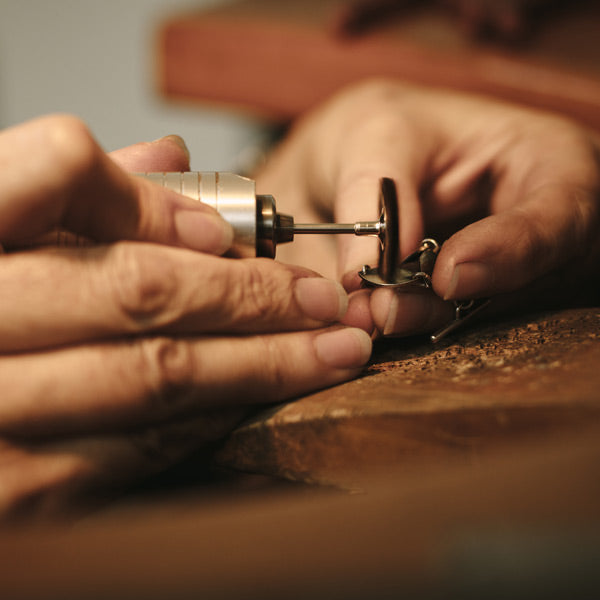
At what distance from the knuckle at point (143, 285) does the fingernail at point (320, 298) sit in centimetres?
13

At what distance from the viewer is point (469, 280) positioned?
1.94 ft

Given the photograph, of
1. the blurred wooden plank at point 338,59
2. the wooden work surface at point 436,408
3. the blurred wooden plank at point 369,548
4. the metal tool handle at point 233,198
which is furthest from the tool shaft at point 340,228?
the blurred wooden plank at point 338,59

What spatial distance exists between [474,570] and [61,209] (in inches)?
15.7

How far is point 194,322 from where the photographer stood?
537 mm

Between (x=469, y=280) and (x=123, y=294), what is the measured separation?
349mm

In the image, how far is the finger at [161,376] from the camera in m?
0.49

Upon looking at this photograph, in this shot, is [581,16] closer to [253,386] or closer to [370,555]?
[253,386]

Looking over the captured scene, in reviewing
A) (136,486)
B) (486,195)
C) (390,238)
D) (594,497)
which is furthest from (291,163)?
(594,497)

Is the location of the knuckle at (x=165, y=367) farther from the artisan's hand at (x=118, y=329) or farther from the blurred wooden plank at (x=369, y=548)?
the blurred wooden plank at (x=369, y=548)

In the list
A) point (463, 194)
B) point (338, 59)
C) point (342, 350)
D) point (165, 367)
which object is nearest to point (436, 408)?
point (342, 350)

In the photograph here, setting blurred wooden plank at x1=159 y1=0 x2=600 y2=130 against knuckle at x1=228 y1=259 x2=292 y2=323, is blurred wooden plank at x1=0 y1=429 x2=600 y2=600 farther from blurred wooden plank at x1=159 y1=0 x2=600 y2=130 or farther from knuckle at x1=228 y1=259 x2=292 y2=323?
blurred wooden plank at x1=159 y1=0 x2=600 y2=130

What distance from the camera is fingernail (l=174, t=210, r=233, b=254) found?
0.52 meters

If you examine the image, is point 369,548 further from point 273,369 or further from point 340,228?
point 340,228

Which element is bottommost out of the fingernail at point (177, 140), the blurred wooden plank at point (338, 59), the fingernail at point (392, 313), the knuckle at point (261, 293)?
the fingernail at point (392, 313)
